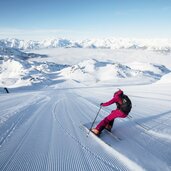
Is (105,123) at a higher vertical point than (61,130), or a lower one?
higher

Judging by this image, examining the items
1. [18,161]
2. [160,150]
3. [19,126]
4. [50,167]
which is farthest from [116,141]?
[19,126]

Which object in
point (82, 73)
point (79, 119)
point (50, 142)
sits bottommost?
point (82, 73)

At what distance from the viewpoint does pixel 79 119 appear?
36.6ft

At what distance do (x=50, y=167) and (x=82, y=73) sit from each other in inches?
6283

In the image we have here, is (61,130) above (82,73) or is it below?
above

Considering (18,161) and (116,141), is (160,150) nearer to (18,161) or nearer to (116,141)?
(116,141)

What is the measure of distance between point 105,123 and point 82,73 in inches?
6184

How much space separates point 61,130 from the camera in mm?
9047

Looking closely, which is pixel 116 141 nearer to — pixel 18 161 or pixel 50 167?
pixel 50 167

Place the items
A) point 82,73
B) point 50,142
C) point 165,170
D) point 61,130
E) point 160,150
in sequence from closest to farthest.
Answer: point 165,170, point 160,150, point 50,142, point 61,130, point 82,73

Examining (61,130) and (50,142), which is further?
(61,130)

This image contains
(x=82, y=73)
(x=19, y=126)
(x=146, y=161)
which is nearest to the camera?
(x=146, y=161)

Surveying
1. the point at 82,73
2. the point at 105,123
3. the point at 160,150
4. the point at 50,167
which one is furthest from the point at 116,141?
the point at 82,73

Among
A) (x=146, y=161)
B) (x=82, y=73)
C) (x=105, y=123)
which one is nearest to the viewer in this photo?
(x=146, y=161)
